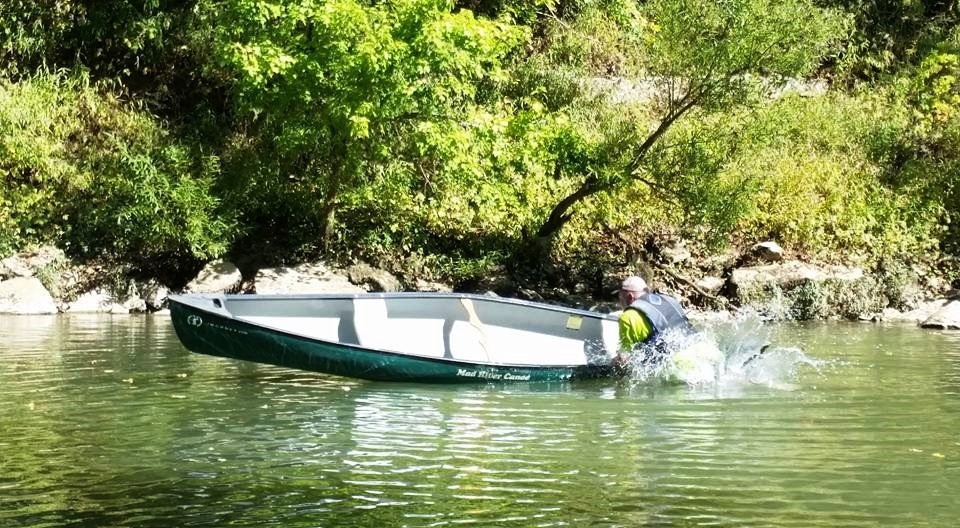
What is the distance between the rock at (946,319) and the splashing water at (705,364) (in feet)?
23.6

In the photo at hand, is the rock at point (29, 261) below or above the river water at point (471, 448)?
above

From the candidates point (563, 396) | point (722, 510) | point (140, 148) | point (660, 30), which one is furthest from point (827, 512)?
point (140, 148)

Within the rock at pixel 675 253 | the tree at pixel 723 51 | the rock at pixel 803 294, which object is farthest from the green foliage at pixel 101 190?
the rock at pixel 803 294

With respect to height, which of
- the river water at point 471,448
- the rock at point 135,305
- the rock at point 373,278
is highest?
the rock at point 373,278

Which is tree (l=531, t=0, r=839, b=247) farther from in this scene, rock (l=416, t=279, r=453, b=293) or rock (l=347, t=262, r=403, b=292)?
rock (l=347, t=262, r=403, b=292)

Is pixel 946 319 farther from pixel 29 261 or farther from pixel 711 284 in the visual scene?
pixel 29 261

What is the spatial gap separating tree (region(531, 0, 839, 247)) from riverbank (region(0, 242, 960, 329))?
2.40 meters

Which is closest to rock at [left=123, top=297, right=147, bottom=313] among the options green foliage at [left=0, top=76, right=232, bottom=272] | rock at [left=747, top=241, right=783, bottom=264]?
green foliage at [left=0, top=76, right=232, bottom=272]

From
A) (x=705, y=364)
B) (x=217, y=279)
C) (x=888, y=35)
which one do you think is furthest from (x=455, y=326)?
(x=888, y=35)

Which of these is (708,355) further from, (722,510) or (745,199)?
(745,199)

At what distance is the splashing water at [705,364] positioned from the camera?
11008 millimetres

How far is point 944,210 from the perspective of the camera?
2255cm

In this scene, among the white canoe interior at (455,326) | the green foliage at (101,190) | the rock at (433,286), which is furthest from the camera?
the rock at (433,286)

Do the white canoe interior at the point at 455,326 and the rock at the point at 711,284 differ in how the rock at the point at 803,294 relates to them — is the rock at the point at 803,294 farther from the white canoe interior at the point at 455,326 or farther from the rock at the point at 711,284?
the white canoe interior at the point at 455,326
